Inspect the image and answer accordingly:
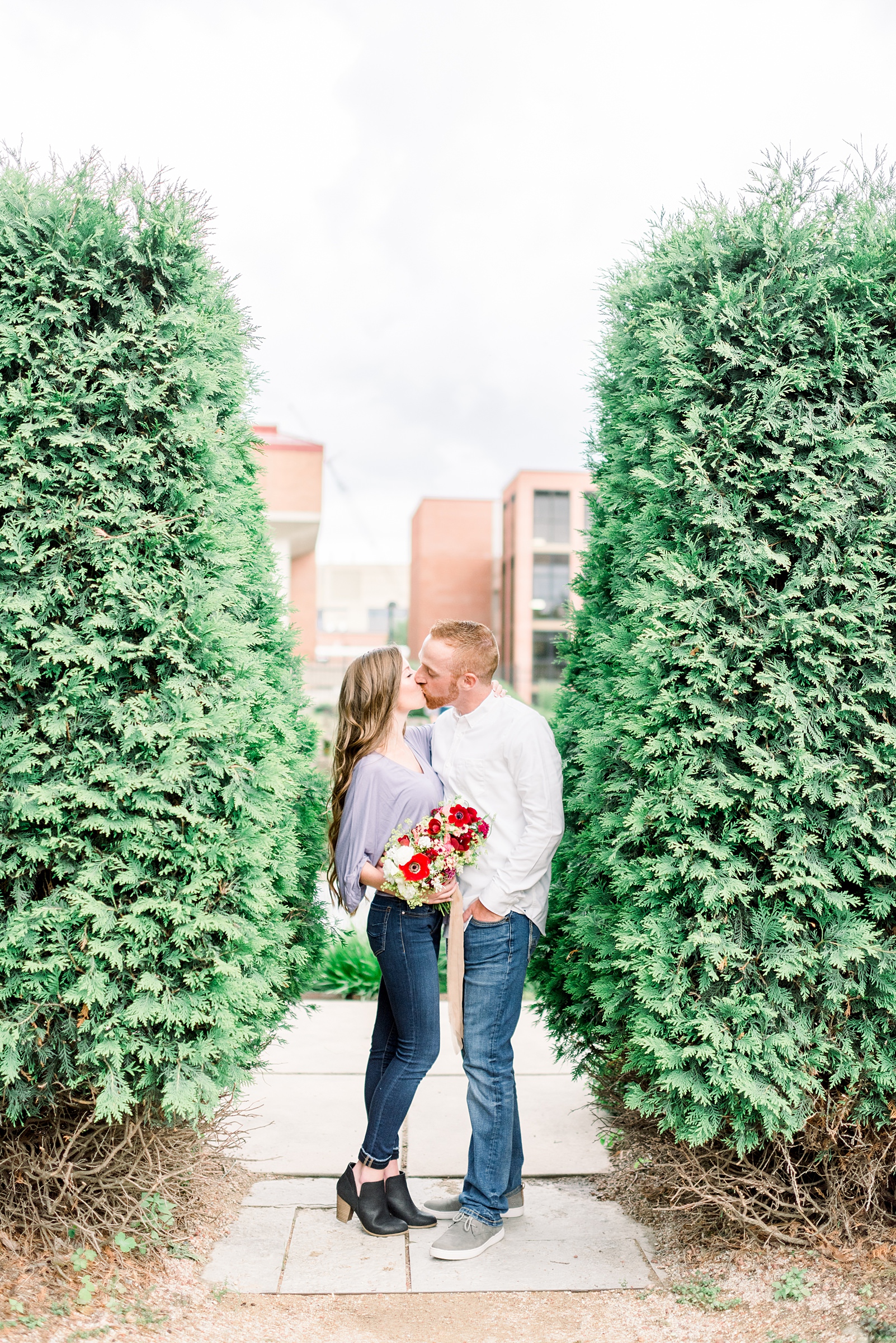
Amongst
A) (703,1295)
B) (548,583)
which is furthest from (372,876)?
(548,583)

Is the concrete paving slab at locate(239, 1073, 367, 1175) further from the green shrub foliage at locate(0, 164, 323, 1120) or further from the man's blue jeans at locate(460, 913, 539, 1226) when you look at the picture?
the green shrub foliage at locate(0, 164, 323, 1120)

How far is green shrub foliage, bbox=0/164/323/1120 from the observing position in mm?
2797

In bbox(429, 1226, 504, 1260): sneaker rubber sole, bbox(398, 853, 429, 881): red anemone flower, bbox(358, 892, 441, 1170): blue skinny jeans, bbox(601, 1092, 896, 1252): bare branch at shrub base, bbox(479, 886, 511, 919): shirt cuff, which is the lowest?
bbox(429, 1226, 504, 1260): sneaker rubber sole

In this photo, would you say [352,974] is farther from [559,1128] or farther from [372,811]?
[372,811]

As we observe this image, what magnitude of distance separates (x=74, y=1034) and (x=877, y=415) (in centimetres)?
337

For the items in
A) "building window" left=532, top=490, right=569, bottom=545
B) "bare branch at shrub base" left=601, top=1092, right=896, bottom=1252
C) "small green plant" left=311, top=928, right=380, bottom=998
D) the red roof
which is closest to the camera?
"bare branch at shrub base" left=601, top=1092, right=896, bottom=1252

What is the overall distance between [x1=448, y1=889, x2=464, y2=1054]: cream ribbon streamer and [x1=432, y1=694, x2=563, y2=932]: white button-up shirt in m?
0.09

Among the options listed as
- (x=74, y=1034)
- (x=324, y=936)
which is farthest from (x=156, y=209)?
(x=324, y=936)

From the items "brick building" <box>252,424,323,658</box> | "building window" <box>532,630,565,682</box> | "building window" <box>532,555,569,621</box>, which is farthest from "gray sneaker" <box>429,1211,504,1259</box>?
"building window" <box>532,555,569,621</box>

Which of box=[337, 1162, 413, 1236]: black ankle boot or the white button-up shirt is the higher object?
the white button-up shirt

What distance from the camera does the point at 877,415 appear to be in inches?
117

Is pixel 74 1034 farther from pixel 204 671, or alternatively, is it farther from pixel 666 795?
pixel 666 795

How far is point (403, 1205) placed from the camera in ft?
11.4

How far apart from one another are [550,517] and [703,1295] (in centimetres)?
5459
